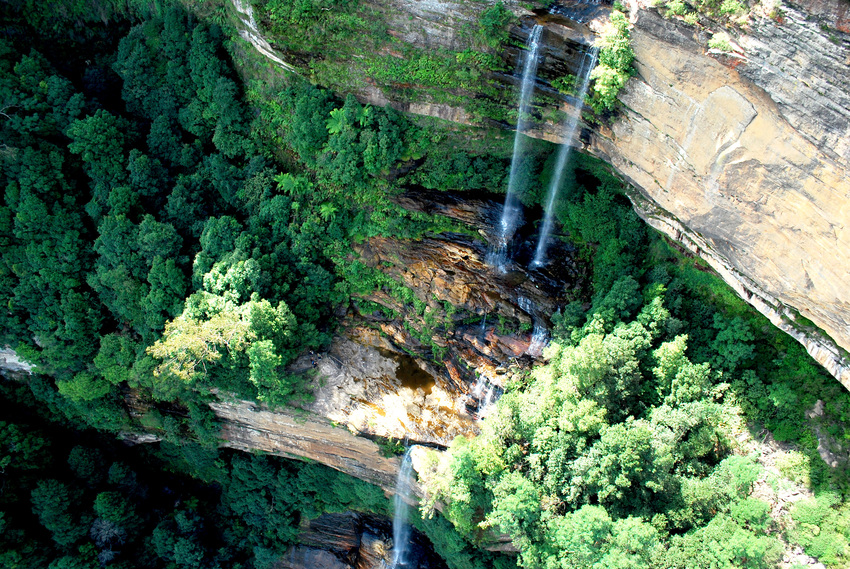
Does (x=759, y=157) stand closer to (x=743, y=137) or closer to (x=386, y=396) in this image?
(x=743, y=137)

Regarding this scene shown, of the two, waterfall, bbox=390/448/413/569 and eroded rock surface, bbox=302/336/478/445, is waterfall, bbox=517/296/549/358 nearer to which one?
eroded rock surface, bbox=302/336/478/445

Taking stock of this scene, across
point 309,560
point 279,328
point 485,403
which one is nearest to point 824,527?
point 485,403

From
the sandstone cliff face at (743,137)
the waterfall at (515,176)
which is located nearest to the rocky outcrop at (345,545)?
the waterfall at (515,176)

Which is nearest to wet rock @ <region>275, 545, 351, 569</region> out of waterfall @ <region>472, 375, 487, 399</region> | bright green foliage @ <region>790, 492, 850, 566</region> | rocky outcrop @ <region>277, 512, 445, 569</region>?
rocky outcrop @ <region>277, 512, 445, 569</region>

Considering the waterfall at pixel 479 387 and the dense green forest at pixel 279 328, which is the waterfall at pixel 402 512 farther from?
the waterfall at pixel 479 387

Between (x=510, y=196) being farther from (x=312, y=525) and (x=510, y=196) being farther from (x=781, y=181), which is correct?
(x=312, y=525)

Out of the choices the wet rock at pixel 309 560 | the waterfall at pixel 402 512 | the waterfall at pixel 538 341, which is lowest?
the wet rock at pixel 309 560
